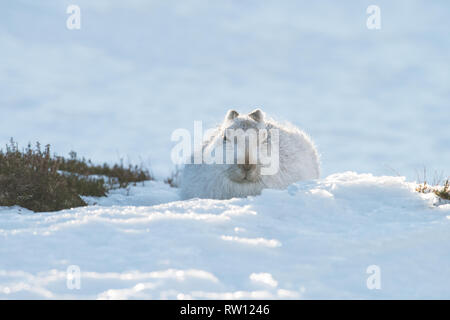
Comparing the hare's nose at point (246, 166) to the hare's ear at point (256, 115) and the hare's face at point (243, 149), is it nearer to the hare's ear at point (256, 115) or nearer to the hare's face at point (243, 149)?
the hare's face at point (243, 149)

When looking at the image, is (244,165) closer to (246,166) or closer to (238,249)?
(246,166)

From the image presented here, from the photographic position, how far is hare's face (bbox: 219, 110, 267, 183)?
6333 mm

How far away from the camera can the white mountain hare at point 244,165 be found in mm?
6453

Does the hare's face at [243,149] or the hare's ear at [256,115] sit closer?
the hare's face at [243,149]

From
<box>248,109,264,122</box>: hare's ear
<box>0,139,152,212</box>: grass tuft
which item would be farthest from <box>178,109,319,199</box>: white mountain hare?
<box>0,139,152,212</box>: grass tuft

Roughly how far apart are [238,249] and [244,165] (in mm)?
2334

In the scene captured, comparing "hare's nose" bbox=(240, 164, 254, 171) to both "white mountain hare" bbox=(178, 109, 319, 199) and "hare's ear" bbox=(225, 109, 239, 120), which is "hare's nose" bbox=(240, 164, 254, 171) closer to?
"white mountain hare" bbox=(178, 109, 319, 199)

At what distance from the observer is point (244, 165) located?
6324 mm

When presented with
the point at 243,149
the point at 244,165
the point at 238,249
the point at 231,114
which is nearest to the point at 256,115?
the point at 231,114

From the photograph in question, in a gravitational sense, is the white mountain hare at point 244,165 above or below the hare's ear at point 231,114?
below

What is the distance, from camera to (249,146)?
6410 millimetres

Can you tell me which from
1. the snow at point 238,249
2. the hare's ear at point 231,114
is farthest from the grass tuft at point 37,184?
the hare's ear at point 231,114

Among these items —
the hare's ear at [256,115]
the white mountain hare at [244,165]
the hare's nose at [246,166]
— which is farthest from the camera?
the hare's ear at [256,115]
